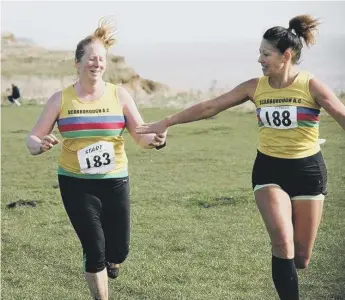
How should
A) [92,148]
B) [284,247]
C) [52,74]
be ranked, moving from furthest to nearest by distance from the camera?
[52,74] < [92,148] < [284,247]

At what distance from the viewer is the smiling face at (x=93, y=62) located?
16.8 feet

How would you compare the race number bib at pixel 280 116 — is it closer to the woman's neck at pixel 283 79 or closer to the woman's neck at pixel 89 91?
the woman's neck at pixel 283 79

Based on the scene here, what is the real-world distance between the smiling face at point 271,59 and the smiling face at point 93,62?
115 cm

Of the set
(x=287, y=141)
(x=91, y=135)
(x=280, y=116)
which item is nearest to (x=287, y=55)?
(x=280, y=116)

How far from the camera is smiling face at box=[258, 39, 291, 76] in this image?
5.07 meters

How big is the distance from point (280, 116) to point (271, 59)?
16.7 inches

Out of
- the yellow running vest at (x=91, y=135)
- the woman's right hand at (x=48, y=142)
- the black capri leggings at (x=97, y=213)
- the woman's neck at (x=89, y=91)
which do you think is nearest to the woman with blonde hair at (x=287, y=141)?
the yellow running vest at (x=91, y=135)

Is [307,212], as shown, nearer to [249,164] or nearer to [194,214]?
[194,214]

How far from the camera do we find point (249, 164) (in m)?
14.3

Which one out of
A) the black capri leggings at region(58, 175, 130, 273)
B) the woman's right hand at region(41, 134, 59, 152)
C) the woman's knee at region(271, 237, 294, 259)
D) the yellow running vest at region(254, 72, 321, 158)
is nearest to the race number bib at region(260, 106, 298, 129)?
the yellow running vest at region(254, 72, 321, 158)

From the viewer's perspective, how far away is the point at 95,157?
199 inches

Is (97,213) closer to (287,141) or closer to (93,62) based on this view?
(93,62)

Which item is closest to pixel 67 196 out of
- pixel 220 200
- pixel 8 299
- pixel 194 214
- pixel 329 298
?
pixel 8 299

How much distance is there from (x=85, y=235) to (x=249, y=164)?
950cm
